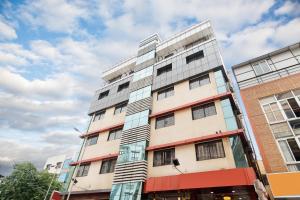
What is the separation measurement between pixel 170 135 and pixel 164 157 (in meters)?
2.12

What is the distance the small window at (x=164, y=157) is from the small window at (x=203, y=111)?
3.96 m

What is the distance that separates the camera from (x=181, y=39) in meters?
24.8

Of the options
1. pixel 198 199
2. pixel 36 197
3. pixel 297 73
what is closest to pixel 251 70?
pixel 297 73

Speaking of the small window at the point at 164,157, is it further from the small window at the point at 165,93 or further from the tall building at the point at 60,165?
the tall building at the point at 60,165

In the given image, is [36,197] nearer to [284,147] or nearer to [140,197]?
[140,197]

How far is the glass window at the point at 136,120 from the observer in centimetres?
1949

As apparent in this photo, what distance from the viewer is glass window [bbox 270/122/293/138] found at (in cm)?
1269

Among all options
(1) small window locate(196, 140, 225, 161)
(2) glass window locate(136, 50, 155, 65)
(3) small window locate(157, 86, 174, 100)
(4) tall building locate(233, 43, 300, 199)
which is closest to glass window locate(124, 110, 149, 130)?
(3) small window locate(157, 86, 174, 100)

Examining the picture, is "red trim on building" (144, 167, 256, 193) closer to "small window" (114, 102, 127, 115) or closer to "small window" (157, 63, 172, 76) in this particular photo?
"small window" (114, 102, 127, 115)

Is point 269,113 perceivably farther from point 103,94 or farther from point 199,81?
point 103,94

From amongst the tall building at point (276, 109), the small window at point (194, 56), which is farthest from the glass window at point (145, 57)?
the tall building at point (276, 109)

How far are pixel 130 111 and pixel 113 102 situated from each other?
16.9ft

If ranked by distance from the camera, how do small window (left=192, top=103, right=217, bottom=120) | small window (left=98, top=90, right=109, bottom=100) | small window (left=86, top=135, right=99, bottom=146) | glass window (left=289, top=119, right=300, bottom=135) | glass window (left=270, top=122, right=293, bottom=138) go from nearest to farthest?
glass window (left=289, top=119, right=300, bottom=135), glass window (left=270, top=122, right=293, bottom=138), small window (left=192, top=103, right=217, bottom=120), small window (left=86, top=135, right=99, bottom=146), small window (left=98, top=90, right=109, bottom=100)

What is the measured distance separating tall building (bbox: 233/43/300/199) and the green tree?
3077 centimetres
